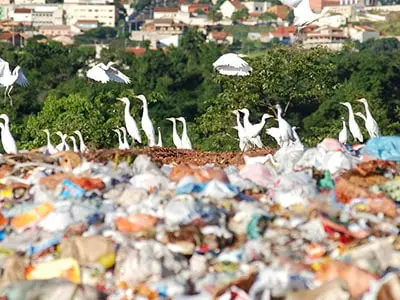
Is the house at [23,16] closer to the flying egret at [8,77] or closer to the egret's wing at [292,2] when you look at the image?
the egret's wing at [292,2]

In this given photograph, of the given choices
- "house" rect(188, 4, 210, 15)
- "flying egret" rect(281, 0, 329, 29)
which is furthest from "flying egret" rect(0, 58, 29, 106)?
"house" rect(188, 4, 210, 15)

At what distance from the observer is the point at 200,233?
9078 mm

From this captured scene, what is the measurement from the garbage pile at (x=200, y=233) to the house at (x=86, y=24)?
127 metres

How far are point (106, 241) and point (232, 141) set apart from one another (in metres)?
18.3

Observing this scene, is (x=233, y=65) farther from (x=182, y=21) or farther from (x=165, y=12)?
(x=165, y=12)

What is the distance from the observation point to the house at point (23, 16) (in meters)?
146

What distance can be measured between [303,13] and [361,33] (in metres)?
101

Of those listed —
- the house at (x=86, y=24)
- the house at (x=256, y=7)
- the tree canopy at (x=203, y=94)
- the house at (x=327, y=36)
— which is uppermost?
the tree canopy at (x=203, y=94)

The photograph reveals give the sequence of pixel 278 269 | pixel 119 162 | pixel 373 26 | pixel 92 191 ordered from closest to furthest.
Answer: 1. pixel 278 269
2. pixel 92 191
3. pixel 119 162
4. pixel 373 26

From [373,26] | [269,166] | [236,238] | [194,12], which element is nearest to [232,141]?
[269,166]

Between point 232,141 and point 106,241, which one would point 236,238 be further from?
point 232,141

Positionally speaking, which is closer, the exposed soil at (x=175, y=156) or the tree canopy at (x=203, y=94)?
the exposed soil at (x=175, y=156)

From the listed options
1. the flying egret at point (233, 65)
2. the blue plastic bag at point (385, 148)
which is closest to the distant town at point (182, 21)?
the flying egret at point (233, 65)

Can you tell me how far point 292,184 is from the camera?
998cm
